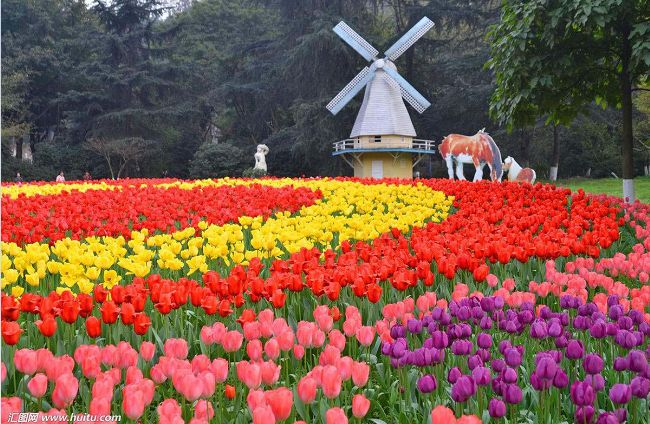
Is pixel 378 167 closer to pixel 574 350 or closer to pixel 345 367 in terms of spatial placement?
pixel 574 350

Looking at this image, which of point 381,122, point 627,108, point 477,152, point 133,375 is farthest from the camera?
point 381,122

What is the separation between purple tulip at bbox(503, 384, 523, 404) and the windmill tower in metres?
25.2

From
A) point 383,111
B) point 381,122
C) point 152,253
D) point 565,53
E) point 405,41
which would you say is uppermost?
point 405,41

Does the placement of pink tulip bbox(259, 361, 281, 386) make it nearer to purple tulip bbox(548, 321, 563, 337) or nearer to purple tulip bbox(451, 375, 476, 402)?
purple tulip bbox(451, 375, 476, 402)

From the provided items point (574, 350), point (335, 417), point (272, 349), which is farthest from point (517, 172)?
point (335, 417)

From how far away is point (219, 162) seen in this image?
33906mm

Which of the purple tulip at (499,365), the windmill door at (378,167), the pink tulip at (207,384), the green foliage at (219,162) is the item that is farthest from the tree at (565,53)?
the green foliage at (219,162)

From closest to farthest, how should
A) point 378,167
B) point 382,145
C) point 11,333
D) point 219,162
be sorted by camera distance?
point 11,333, point 382,145, point 378,167, point 219,162

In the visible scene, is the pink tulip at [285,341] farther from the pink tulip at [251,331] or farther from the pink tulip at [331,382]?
the pink tulip at [331,382]

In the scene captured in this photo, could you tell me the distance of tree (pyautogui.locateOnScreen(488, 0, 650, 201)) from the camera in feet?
29.7

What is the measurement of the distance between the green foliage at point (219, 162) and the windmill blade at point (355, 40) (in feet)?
29.1

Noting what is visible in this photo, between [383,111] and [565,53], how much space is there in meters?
17.7

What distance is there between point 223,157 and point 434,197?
82.2 ft

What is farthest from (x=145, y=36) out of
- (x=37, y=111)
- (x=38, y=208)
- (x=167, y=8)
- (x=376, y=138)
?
(x=38, y=208)
